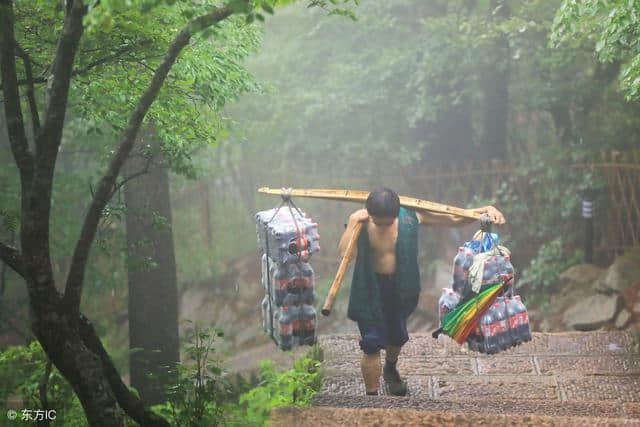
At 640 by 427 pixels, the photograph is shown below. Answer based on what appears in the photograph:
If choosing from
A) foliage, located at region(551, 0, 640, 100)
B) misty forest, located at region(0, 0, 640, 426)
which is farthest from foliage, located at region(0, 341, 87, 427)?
foliage, located at region(551, 0, 640, 100)

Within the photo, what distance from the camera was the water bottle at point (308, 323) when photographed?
581 cm

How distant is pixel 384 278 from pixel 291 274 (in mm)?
891

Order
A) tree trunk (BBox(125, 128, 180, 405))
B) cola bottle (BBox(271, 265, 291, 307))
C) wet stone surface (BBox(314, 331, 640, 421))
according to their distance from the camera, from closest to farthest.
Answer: cola bottle (BBox(271, 265, 291, 307)) < wet stone surface (BBox(314, 331, 640, 421)) < tree trunk (BBox(125, 128, 180, 405))

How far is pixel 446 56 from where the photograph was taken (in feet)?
38.2

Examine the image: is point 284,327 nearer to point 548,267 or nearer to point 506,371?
point 506,371

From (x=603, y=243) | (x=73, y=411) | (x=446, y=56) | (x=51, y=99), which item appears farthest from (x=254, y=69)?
(x=51, y=99)

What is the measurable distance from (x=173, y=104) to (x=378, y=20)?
7617 mm

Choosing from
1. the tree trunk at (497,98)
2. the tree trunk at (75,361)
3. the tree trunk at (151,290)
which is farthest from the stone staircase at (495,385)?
the tree trunk at (497,98)

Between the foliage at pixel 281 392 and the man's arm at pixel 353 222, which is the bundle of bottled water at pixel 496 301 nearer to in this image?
the man's arm at pixel 353 222

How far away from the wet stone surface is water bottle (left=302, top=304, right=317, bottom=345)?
0.47 m

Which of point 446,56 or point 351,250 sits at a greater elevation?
point 446,56

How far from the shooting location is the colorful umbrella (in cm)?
578

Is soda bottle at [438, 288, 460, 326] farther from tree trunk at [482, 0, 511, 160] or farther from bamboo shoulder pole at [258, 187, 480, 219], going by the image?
tree trunk at [482, 0, 511, 160]

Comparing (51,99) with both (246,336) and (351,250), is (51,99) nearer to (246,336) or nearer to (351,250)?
(351,250)
